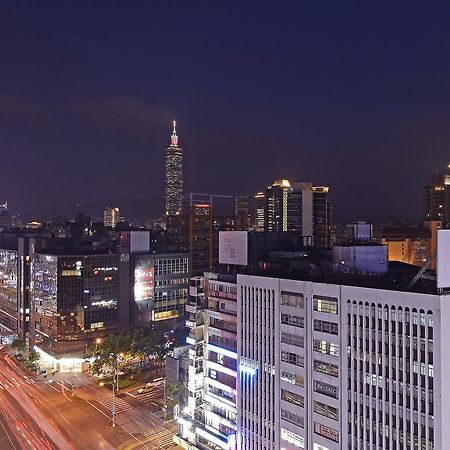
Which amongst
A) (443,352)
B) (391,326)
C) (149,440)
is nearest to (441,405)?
(443,352)

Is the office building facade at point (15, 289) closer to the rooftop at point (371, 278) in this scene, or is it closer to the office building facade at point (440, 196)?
the rooftop at point (371, 278)

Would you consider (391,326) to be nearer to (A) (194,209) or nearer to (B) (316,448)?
(B) (316,448)

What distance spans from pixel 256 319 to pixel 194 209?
299ft

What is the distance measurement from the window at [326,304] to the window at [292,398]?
9.42 m

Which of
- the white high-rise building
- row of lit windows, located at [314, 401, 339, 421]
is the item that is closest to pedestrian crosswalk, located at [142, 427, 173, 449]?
the white high-rise building

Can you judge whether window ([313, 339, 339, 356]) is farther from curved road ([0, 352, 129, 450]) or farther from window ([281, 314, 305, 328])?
curved road ([0, 352, 129, 450])

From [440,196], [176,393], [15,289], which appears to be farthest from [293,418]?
[440,196]

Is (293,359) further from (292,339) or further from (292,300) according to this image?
(292,300)

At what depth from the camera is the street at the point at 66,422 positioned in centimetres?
6091

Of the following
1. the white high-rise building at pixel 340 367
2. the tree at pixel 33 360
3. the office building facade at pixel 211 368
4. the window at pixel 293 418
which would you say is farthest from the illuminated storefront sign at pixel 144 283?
the window at pixel 293 418

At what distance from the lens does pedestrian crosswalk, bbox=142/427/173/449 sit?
200 feet

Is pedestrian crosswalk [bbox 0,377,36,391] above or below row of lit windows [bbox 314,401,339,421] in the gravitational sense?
below

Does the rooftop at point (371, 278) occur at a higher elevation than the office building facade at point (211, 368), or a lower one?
higher

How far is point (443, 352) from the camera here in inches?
1425
